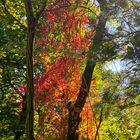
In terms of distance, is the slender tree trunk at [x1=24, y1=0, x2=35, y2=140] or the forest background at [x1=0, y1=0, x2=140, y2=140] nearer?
the forest background at [x1=0, y1=0, x2=140, y2=140]

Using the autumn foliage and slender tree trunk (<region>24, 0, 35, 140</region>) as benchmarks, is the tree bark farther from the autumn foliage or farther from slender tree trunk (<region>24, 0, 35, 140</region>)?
the autumn foliage

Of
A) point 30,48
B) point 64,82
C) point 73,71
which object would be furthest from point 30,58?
point 73,71

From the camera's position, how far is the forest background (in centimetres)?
497

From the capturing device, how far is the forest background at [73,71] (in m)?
4.97

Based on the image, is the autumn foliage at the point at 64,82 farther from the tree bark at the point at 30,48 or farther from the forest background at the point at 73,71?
the tree bark at the point at 30,48

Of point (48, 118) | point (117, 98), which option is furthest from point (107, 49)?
point (48, 118)

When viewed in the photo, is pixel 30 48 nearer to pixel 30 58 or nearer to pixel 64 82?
pixel 30 58

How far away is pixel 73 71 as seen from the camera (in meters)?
8.80

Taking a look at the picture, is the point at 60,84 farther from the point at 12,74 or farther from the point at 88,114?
the point at 12,74

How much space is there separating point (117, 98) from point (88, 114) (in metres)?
3.58

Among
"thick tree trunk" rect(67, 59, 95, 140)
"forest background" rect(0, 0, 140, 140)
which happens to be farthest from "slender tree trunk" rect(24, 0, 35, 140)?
"thick tree trunk" rect(67, 59, 95, 140)

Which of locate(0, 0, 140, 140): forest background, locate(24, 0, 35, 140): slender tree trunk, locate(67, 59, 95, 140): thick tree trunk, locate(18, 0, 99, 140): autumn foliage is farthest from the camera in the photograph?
locate(18, 0, 99, 140): autumn foliage

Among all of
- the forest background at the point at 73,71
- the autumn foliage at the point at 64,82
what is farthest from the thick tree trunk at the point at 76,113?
the autumn foliage at the point at 64,82

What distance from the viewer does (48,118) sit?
31.9 ft
